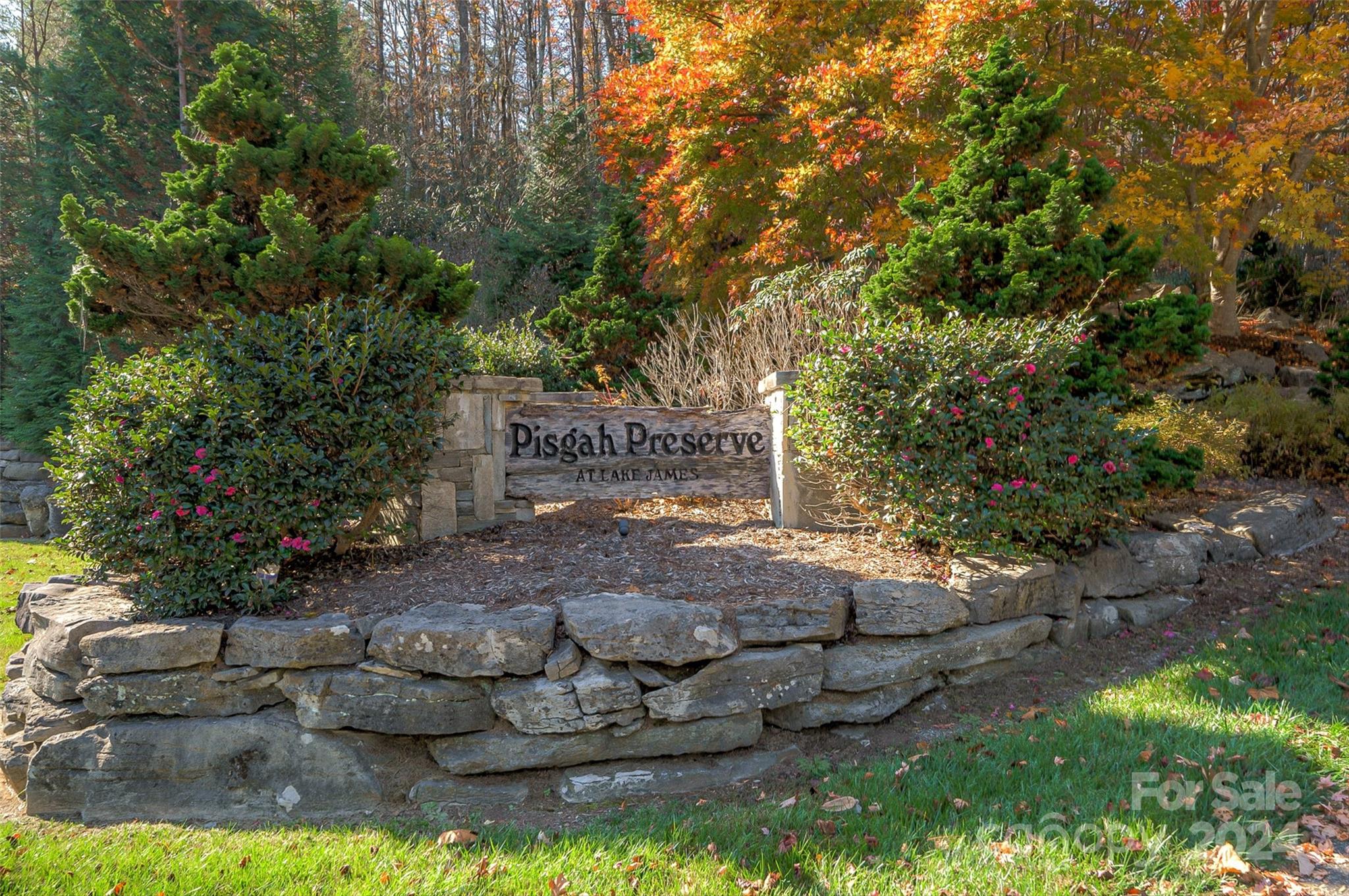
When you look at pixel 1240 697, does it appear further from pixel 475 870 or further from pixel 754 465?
pixel 475 870

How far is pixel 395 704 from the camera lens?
3.53 metres

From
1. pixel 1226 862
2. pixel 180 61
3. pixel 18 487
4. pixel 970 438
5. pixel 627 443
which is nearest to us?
pixel 1226 862

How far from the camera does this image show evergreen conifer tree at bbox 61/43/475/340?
4.66 meters

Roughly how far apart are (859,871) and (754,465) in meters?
3.17

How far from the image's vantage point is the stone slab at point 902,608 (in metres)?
3.88

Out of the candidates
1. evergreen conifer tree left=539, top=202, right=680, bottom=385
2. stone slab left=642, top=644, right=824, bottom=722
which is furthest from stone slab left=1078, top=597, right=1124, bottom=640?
evergreen conifer tree left=539, top=202, right=680, bottom=385

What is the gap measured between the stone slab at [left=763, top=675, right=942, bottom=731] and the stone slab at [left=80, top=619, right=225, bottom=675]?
2525 mm

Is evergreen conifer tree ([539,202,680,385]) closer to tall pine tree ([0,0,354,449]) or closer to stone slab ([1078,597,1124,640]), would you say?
tall pine tree ([0,0,354,449])

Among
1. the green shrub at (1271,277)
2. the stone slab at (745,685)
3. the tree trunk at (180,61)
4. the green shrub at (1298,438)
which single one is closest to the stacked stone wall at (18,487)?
the tree trunk at (180,61)

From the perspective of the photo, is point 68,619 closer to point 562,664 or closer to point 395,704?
point 395,704

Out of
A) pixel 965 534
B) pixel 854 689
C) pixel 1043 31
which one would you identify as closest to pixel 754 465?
pixel 965 534

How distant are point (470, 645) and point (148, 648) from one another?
142cm

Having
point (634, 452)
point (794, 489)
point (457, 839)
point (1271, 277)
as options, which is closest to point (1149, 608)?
point (794, 489)

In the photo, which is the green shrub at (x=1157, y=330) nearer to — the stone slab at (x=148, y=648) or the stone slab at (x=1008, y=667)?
the stone slab at (x=1008, y=667)
